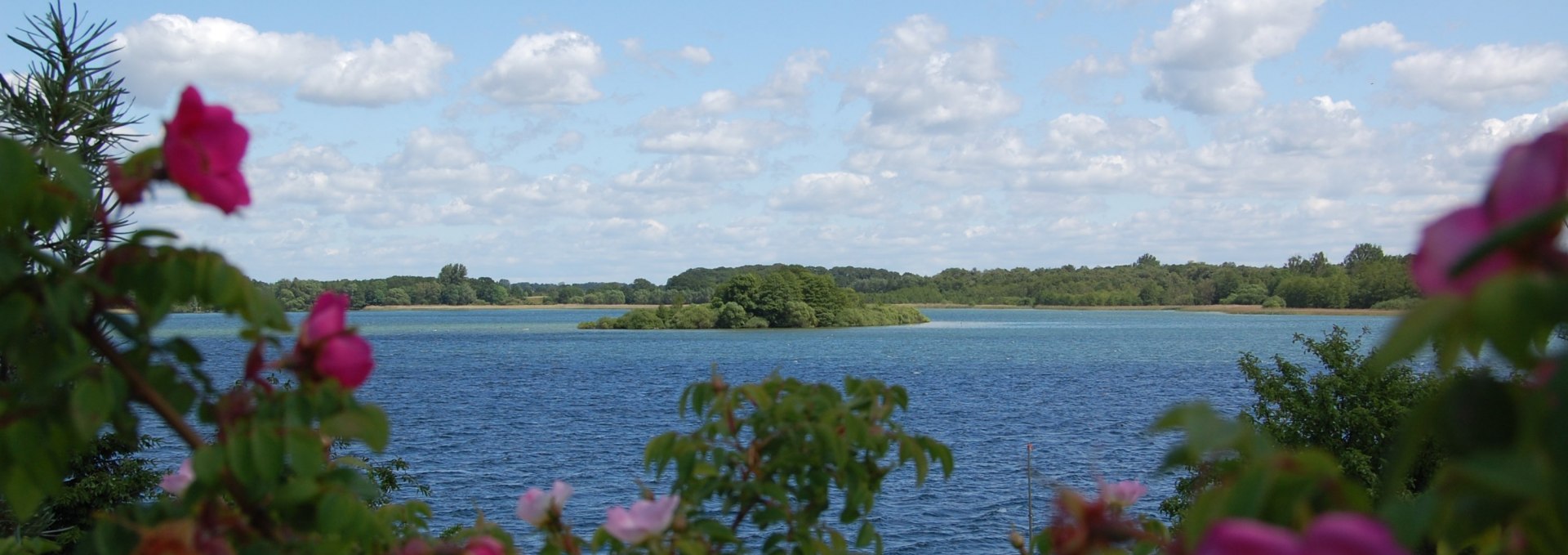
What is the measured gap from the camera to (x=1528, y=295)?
61 centimetres

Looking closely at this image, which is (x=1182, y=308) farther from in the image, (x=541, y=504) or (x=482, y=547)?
(x=482, y=547)

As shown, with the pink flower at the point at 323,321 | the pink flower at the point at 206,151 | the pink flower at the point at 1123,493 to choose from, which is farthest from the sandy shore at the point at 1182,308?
the pink flower at the point at 206,151

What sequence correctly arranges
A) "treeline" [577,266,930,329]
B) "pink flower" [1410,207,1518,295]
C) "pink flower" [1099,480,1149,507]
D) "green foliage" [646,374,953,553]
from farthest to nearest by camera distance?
1. "treeline" [577,266,930,329]
2. "green foliage" [646,374,953,553]
3. "pink flower" [1099,480,1149,507]
4. "pink flower" [1410,207,1518,295]

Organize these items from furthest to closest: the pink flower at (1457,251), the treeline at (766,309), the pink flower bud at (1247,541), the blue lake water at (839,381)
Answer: the treeline at (766,309)
the blue lake water at (839,381)
the pink flower at (1457,251)
the pink flower bud at (1247,541)

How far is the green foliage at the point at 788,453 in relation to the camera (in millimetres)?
1916

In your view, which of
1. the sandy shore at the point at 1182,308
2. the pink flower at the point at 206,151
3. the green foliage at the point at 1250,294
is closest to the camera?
the pink flower at the point at 206,151

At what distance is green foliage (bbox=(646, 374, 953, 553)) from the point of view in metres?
1.92

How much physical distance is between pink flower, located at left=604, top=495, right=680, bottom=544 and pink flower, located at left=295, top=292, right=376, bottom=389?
0.49 metres

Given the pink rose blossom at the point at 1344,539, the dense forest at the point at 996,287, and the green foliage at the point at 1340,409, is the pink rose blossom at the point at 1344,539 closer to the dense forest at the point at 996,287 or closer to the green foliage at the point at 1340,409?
the green foliage at the point at 1340,409

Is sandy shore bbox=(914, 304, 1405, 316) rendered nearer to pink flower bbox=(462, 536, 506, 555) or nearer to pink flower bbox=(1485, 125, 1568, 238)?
pink flower bbox=(462, 536, 506, 555)

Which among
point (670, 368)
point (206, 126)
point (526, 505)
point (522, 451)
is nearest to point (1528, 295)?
point (206, 126)

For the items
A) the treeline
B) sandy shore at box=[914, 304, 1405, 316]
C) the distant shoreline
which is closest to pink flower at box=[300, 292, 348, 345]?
the treeline

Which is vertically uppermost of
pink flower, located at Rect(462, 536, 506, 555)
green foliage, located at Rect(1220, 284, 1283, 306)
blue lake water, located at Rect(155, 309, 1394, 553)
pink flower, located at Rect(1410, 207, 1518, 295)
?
green foliage, located at Rect(1220, 284, 1283, 306)

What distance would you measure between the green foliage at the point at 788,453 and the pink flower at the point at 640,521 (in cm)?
23
